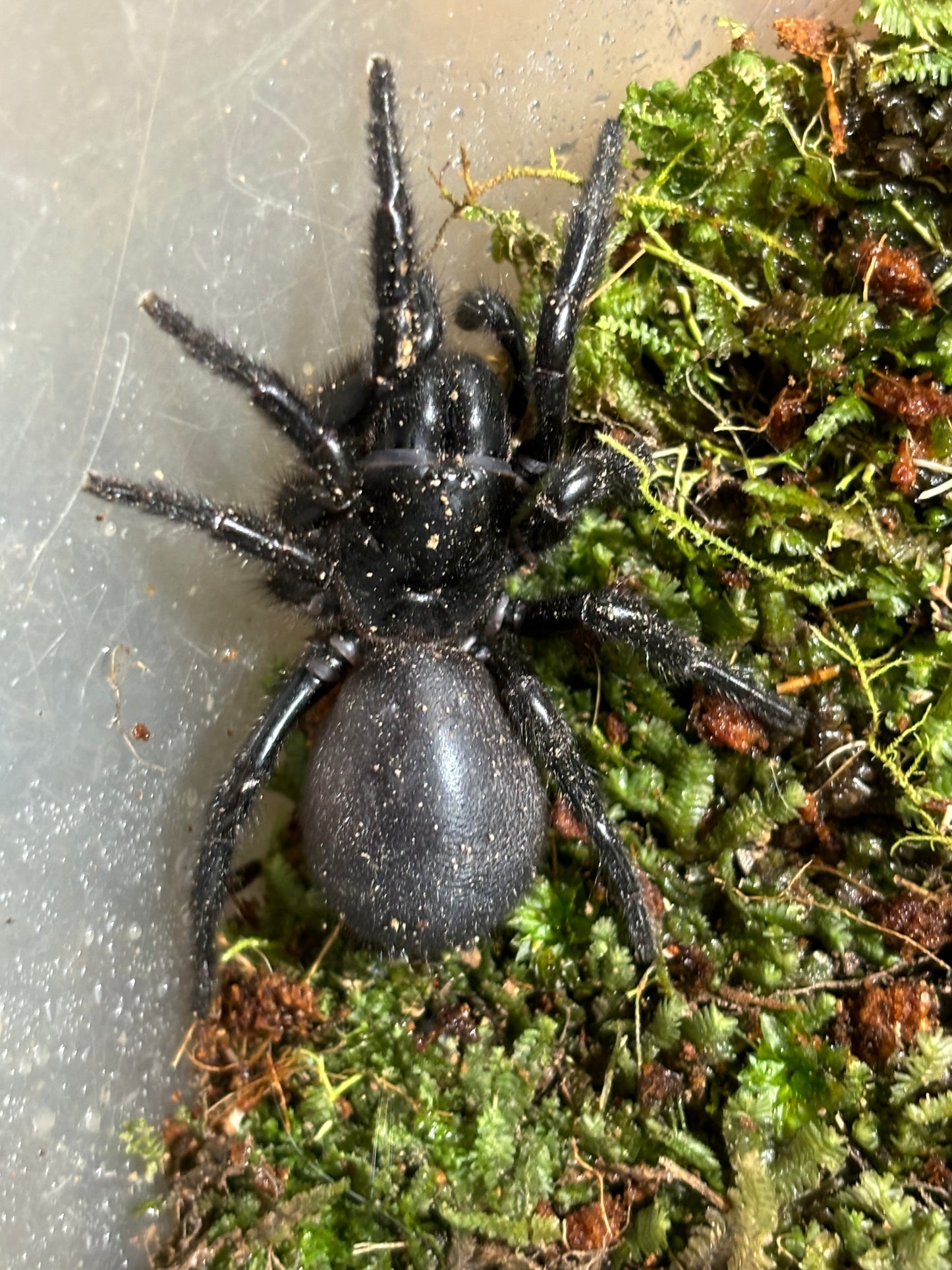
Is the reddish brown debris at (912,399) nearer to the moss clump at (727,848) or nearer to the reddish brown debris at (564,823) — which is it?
the moss clump at (727,848)

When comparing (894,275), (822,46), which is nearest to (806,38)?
(822,46)

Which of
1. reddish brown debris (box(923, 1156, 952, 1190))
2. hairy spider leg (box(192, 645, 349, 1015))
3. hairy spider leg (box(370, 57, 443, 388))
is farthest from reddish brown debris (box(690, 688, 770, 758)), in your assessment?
hairy spider leg (box(370, 57, 443, 388))

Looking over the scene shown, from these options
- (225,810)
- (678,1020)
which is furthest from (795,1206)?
(225,810)

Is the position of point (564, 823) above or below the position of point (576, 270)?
below

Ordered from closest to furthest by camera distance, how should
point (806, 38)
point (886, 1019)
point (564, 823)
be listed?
1. point (886, 1019)
2. point (806, 38)
3. point (564, 823)

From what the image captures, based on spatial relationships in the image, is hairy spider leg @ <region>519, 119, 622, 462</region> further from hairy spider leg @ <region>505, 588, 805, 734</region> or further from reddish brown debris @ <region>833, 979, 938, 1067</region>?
reddish brown debris @ <region>833, 979, 938, 1067</region>

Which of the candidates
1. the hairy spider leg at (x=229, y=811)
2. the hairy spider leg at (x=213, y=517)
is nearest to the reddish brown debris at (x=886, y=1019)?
the hairy spider leg at (x=229, y=811)

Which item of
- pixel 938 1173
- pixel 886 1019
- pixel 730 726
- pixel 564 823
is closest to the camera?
pixel 938 1173

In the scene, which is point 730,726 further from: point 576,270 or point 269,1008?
point 269,1008
